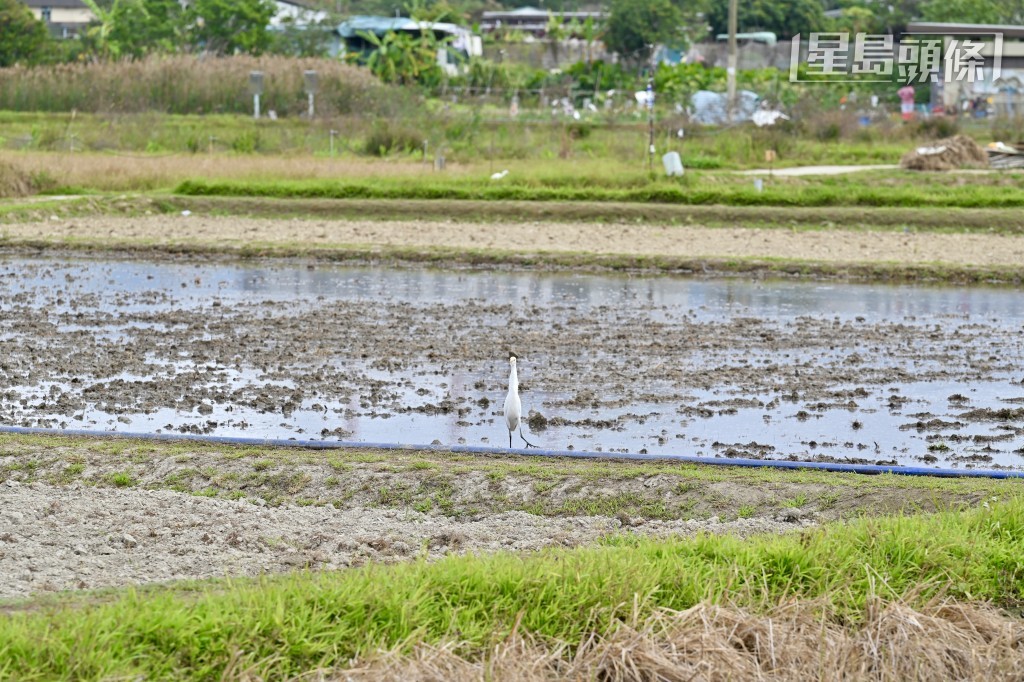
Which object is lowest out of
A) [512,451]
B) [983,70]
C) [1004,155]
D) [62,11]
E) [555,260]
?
[555,260]

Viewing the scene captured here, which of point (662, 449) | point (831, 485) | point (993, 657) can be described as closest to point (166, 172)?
point (662, 449)

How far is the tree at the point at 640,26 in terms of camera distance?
53188 mm

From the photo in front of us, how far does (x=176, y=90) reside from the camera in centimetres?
3481

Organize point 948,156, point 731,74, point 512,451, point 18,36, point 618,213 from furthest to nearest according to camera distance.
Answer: point 18,36
point 731,74
point 948,156
point 618,213
point 512,451

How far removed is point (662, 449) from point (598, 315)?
207 inches

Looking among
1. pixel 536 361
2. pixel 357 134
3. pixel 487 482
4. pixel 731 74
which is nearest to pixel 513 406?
pixel 487 482

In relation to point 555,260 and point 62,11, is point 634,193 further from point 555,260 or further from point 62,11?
point 62,11

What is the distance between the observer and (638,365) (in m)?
11.1

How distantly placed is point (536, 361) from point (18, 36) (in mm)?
35425

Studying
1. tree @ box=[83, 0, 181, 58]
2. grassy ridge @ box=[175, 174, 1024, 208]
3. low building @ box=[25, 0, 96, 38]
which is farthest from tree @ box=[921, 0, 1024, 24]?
low building @ box=[25, 0, 96, 38]

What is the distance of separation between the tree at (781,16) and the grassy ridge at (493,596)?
195 feet

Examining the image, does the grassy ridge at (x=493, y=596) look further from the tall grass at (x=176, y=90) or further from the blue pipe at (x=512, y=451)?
the tall grass at (x=176, y=90)

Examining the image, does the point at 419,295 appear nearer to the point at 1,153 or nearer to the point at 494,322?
the point at 494,322

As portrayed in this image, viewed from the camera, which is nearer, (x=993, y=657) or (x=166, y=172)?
(x=993, y=657)
